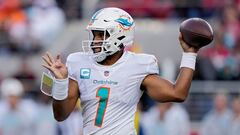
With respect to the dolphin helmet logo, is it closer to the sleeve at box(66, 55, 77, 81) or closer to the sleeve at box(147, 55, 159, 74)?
the sleeve at box(147, 55, 159, 74)

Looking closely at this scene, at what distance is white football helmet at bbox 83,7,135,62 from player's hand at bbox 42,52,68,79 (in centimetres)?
23

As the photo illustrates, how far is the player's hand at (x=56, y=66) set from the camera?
5.80 m

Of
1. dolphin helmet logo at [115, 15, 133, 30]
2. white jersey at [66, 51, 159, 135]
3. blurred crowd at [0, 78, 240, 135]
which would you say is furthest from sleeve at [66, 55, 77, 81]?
blurred crowd at [0, 78, 240, 135]

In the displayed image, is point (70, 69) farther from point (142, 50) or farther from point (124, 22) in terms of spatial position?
point (142, 50)

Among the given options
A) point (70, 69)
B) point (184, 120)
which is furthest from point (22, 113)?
point (70, 69)

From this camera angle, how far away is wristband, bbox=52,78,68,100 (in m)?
5.81

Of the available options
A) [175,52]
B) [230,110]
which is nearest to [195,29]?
[230,110]

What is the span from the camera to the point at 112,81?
5.96 meters

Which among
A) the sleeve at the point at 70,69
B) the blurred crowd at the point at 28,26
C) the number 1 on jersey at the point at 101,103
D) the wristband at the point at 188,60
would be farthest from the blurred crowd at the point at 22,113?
the wristband at the point at 188,60

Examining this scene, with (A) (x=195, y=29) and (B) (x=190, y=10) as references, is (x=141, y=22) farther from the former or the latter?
(A) (x=195, y=29)

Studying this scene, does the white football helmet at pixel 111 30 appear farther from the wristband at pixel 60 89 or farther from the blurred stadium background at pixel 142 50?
the blurred stadium background at pixel 142 50

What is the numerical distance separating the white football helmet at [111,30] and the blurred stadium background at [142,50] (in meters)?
4.52

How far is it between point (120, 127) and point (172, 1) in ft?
27.2

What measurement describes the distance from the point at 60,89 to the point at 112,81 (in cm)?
35
